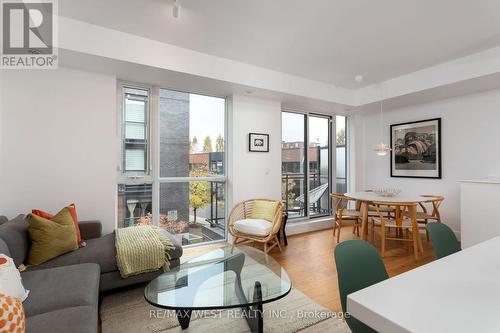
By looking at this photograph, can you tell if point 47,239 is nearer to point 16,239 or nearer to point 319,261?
point 16,239

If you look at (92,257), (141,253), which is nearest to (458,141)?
(141,253)

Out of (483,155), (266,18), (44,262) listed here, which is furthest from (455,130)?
(44,262)

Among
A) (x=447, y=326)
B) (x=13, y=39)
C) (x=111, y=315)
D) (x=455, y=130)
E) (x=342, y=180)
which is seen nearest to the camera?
(x=447, y=326)

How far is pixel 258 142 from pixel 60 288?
10.4 ft

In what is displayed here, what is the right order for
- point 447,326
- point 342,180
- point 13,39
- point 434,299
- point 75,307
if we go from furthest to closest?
point 342,180
point 13,39
point 75,307
point 434,299
point 447,326

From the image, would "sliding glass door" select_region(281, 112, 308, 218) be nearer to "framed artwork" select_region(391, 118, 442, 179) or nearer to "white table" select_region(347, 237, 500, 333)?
"framed artwork" select_region(391, 118, 442, 179)

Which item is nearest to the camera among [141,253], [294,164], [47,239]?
[47,239]

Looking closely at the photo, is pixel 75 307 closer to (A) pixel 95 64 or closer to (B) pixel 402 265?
(A) pixel 95 64

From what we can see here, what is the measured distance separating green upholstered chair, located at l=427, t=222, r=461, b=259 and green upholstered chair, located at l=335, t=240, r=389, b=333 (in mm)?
590

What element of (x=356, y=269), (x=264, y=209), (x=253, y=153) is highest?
(x=253, y=153)

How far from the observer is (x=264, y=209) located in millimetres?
3789

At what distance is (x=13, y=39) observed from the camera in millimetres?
2521

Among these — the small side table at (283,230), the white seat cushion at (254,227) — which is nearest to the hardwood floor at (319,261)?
the small side table at (283,230)

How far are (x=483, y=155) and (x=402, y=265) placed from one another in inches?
92.0
